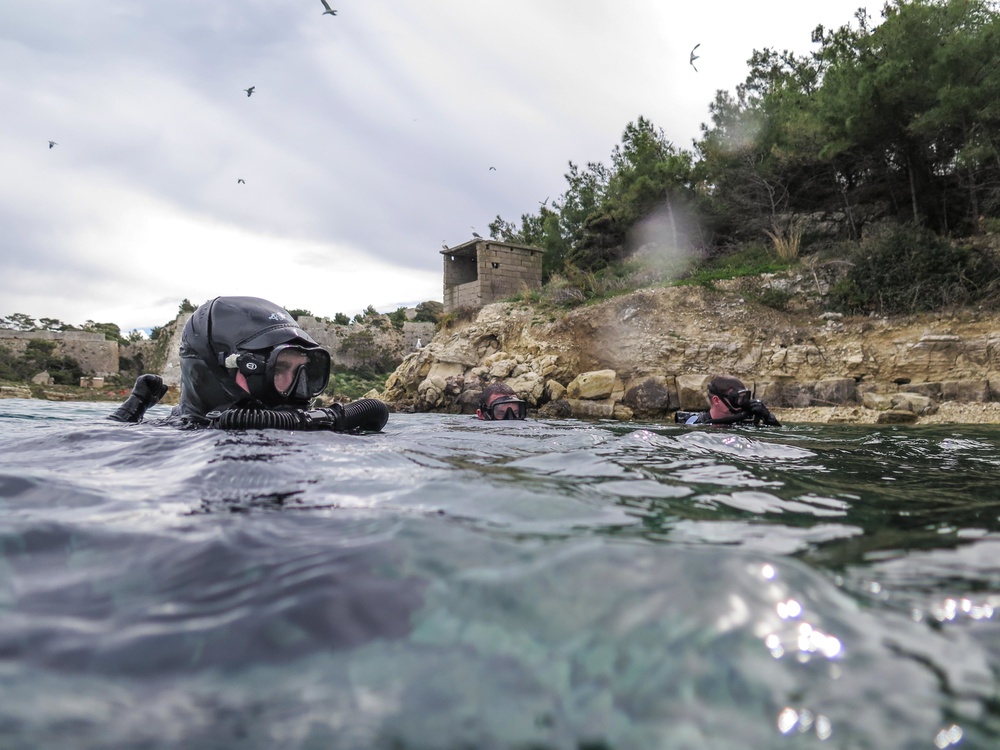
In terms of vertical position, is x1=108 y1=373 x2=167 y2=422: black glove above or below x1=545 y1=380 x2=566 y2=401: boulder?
above

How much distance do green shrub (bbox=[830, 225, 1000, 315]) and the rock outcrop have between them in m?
0.44

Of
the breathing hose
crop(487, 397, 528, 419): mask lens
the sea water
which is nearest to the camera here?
the sea water

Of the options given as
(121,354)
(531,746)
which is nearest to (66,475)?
(531,746)

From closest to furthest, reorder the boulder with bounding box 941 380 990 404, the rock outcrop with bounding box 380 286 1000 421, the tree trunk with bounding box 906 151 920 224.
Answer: the boulder with bounding box 941 380 990 404 → the rock outcrop with bounding box 380 286 1000 421 → the tree trunk with bounding box 906 151 920 224

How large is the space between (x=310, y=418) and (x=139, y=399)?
1750mm

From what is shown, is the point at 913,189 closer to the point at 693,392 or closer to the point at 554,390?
the point at 693,392

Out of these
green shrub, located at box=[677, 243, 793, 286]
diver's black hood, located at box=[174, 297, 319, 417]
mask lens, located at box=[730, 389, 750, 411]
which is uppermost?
green shrub, located at box=[677, 243, 793, 286]

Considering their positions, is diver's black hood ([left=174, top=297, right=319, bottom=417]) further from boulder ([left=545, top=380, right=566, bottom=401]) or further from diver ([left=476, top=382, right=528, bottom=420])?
boulder ([left=545, top=380, right=566, bottom=401])

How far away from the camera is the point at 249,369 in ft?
11.3

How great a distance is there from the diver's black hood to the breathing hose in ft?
0.75

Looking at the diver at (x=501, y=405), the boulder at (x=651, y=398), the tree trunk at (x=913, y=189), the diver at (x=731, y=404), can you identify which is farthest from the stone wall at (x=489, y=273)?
the diver at (x=731, y=404)

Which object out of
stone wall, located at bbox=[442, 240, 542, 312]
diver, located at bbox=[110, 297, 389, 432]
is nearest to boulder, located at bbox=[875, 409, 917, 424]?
diver, located at bbox=[110, 297, 389, 432]

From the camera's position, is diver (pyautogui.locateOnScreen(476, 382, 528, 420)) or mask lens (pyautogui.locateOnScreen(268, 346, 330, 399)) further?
diver (pyautogui.locateOnScreen(476, 382, 528, 420))

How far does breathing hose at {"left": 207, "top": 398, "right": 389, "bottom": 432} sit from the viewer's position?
11.2 ft
